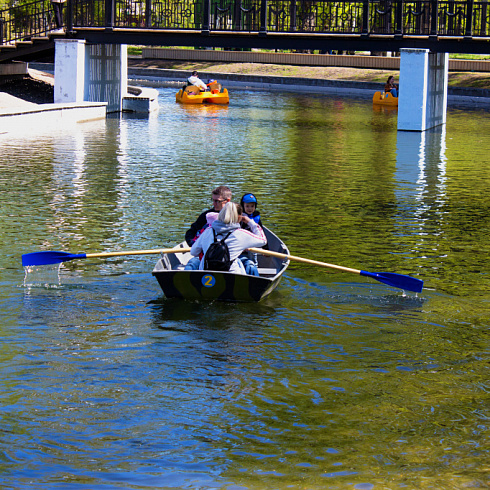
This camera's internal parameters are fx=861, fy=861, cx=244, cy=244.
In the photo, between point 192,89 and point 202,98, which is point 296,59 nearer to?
point 202,98

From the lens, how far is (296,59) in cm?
6538

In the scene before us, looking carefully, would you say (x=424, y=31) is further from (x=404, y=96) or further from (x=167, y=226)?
(x=167, y=226)

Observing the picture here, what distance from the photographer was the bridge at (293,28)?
98.0 ft

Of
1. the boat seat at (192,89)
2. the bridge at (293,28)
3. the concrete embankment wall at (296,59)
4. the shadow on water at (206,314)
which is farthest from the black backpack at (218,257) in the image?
the concrete embankment wall at (296,59)

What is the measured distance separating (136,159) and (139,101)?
1491cm

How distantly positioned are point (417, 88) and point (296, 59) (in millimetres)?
36427

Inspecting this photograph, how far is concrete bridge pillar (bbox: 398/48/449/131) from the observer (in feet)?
98.1

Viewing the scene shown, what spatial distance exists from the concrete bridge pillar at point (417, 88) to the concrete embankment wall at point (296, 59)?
26662 millimetres

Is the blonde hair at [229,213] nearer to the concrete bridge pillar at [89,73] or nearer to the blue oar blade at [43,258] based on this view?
the blue oar blade at [43,258]

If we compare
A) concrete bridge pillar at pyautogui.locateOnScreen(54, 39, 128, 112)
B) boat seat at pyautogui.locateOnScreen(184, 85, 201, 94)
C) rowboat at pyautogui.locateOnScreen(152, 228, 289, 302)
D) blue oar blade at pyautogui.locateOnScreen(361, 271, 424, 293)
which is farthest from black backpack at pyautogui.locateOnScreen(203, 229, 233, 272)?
boat seat at pyautogui.locateOnScreen(184, 85, 201, 94)

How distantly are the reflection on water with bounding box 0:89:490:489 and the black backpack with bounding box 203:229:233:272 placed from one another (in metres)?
0.46

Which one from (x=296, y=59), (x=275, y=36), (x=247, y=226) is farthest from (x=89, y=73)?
(x=296, y=59)

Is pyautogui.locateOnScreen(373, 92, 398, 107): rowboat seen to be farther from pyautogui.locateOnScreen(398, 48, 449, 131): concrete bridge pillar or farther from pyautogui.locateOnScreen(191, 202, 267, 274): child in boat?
pyautogui.locateOnScreen(191, 202, 267, 274): child in boat

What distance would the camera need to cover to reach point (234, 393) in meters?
7.38
